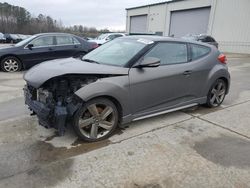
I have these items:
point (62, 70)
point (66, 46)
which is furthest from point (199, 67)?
point (66, 46)

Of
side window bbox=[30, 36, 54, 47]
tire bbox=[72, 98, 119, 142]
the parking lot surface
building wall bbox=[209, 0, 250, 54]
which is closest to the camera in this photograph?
the parking lot surface

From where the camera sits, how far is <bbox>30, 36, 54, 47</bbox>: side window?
874 centimetres

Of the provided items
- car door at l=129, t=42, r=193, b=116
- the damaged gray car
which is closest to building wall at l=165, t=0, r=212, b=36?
the damaged gray car

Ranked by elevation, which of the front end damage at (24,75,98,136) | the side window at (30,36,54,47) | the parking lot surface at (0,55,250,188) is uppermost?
the side window at (30,36,54,47)

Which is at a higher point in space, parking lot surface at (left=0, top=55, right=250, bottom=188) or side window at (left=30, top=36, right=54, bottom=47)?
side window at (left=30, top=36, right=54, bottom=47)

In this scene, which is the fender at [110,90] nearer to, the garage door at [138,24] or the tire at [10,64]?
the tire at [10,64]

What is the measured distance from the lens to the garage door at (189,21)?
2397 cm

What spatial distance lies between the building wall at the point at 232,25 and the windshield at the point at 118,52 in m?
19.5

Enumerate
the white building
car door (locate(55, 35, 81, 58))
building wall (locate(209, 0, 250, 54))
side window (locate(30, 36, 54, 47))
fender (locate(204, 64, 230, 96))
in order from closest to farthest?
fender (locate(204, 64, 230, 96))
side window (locate(30, 36, 54, 47))
car door (locate(55, 35, 81, 58))
building wall (locate(209, 0, 250, 54))
the white building

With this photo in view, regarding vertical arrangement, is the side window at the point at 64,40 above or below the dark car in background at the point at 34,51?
above

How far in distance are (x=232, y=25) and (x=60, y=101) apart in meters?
22.3

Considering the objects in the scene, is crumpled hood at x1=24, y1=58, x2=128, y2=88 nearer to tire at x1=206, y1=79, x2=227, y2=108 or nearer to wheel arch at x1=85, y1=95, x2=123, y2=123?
wheel arch at x1=85, y1=95, x2=123, y2=123

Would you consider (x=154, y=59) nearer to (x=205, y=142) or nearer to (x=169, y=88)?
(x=169, y=88)

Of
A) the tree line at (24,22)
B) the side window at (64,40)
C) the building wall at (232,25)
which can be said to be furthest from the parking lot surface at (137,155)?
the tree line at (24,22)
